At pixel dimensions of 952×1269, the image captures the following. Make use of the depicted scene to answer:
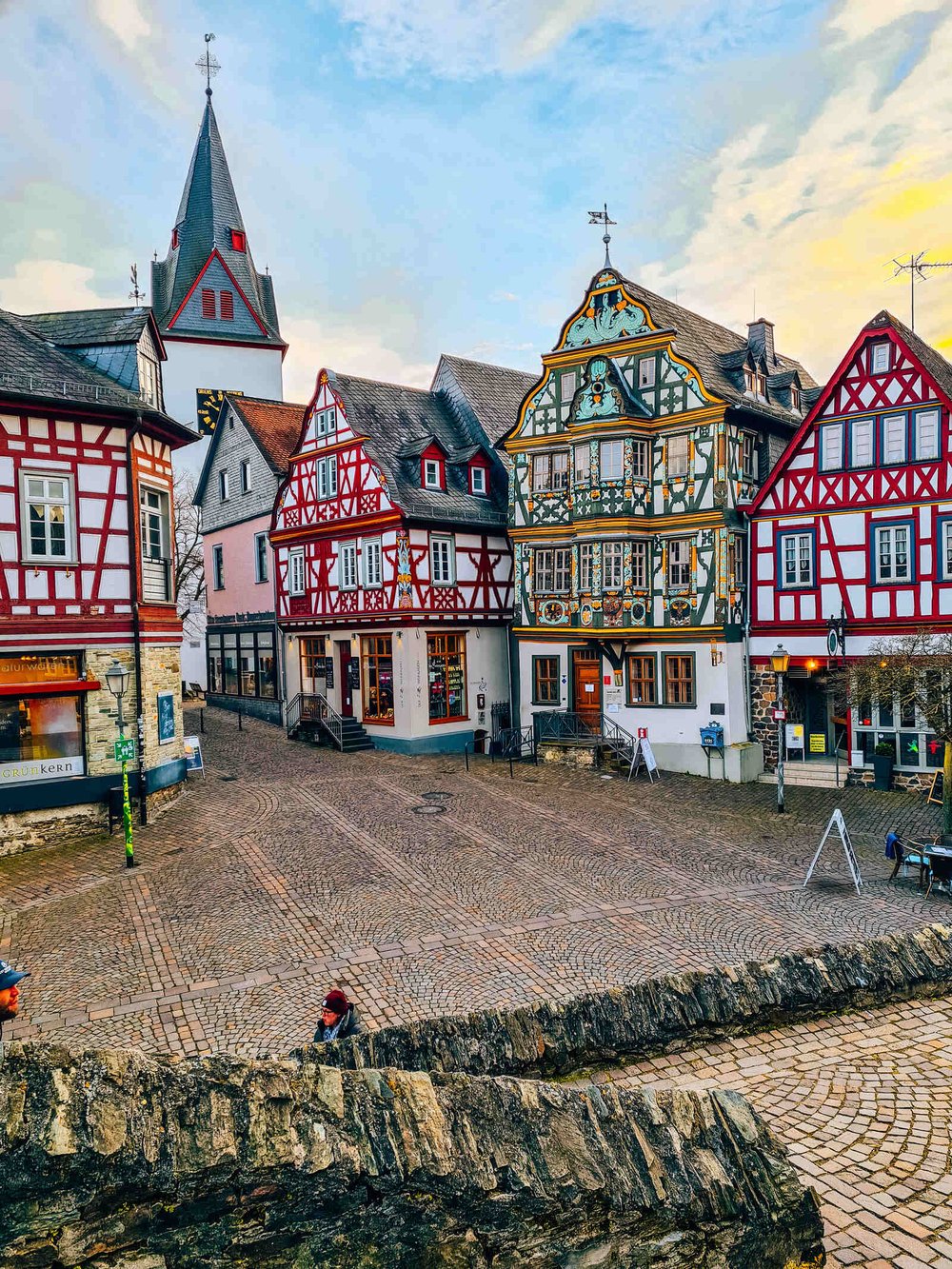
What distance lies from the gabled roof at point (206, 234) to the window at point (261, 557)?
28.0 m

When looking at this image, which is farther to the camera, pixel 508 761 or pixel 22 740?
pixel 508 761

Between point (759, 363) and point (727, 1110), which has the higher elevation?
point (759, 363)

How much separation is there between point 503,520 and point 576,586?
5.32 metres

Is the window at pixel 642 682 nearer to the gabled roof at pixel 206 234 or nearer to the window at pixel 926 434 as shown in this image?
the window at pixel 926 434

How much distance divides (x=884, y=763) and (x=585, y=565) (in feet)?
32.3

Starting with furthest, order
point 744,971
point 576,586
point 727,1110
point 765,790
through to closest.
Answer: point 576,586 → point 765,790 → point 744,971 → point 727,1110

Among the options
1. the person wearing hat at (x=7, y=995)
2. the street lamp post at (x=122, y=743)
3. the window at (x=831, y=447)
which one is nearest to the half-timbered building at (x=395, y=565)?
the window at (x=831, y=447)

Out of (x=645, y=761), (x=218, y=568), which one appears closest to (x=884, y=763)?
(x=645, y=761)

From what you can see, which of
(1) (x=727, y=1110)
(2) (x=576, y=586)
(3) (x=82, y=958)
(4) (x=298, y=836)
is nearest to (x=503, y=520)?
(2) (x=576, y=586)

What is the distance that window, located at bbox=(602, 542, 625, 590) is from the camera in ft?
81.7

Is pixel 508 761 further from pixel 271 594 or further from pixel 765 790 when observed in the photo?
pixel 271 594

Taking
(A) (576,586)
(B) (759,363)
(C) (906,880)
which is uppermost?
(B) (759,363)

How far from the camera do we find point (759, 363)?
2731 centimetres

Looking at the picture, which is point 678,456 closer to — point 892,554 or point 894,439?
point 894,439
